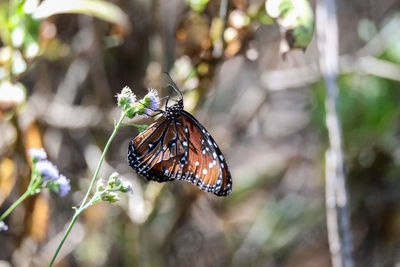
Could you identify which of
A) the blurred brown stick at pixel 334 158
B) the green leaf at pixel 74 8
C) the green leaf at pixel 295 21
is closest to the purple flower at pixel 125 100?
the green leaf at pixel 295 21

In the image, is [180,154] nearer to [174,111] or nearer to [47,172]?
[174,111]

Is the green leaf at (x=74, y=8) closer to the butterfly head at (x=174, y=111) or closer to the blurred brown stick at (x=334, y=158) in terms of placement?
the butterfly head at (x=174, y=111)

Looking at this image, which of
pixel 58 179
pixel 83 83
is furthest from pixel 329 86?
pixel 83 83

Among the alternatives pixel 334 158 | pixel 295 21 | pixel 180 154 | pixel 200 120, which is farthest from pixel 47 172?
pixel 200 120

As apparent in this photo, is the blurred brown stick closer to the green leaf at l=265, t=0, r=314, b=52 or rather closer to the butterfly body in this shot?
the green leaf at l=265, t=0, r=314, b=52

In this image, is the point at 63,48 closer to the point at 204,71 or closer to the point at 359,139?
the point at 204,71

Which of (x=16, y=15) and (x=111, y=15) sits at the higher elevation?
(x=111, y=15)

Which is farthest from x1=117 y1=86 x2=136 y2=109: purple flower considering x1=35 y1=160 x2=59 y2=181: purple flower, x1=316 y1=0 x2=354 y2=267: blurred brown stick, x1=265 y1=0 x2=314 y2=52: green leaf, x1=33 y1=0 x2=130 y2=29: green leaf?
x1=316 y1=0 x2=354 y2=267: blurred brown stick
